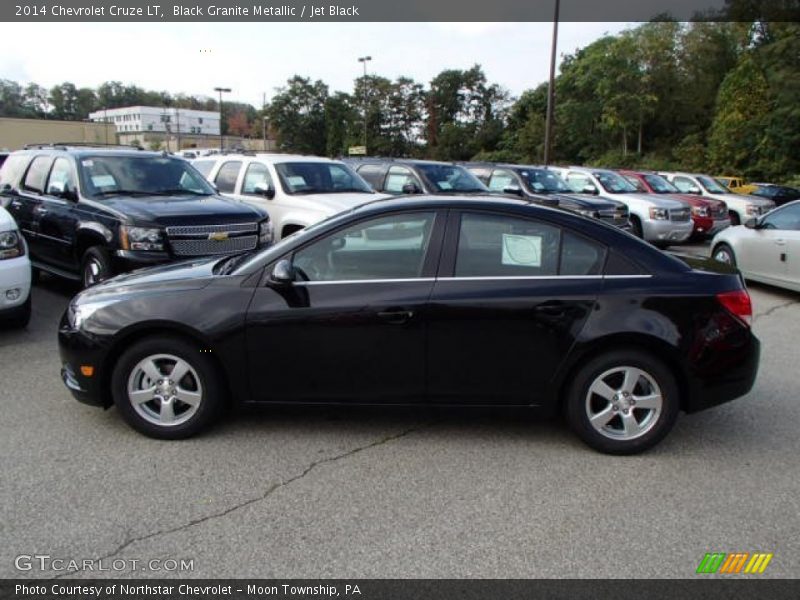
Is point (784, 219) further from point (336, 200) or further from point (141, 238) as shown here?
point (141, 238)

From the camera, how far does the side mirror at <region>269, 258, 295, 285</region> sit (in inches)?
155

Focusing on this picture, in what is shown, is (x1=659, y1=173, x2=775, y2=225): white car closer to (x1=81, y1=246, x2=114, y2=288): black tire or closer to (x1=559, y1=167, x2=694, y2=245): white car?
(x1=559, y1=167, x2=694, y2=245): white car

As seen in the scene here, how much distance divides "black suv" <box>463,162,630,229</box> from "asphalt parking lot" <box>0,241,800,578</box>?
7983mm

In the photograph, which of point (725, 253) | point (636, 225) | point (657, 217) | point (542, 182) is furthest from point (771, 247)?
point (542, 182)

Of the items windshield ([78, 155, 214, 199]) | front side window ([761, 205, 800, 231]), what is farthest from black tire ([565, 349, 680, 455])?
front side window ([761, 205, 800, 231])

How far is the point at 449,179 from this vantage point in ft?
40.1

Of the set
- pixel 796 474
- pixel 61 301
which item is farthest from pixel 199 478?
pixel 61 301

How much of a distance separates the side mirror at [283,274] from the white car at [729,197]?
15.8m

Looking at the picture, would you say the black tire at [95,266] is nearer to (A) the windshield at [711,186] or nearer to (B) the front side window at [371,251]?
(B) the front side window at [371,251]

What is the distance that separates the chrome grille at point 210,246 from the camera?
23.0 ft

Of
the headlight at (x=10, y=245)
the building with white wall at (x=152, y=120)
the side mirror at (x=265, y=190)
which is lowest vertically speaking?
the headlight at (x=10, y=245)

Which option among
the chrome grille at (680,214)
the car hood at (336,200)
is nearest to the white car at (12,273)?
the car hood at (336,200)

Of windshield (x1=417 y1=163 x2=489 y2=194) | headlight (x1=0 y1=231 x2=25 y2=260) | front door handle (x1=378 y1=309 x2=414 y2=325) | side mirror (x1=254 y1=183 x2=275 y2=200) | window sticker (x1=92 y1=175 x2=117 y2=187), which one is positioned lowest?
front door handle (x1=378 y1=309 x2=414 y2=325)

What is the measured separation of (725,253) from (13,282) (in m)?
9.74
